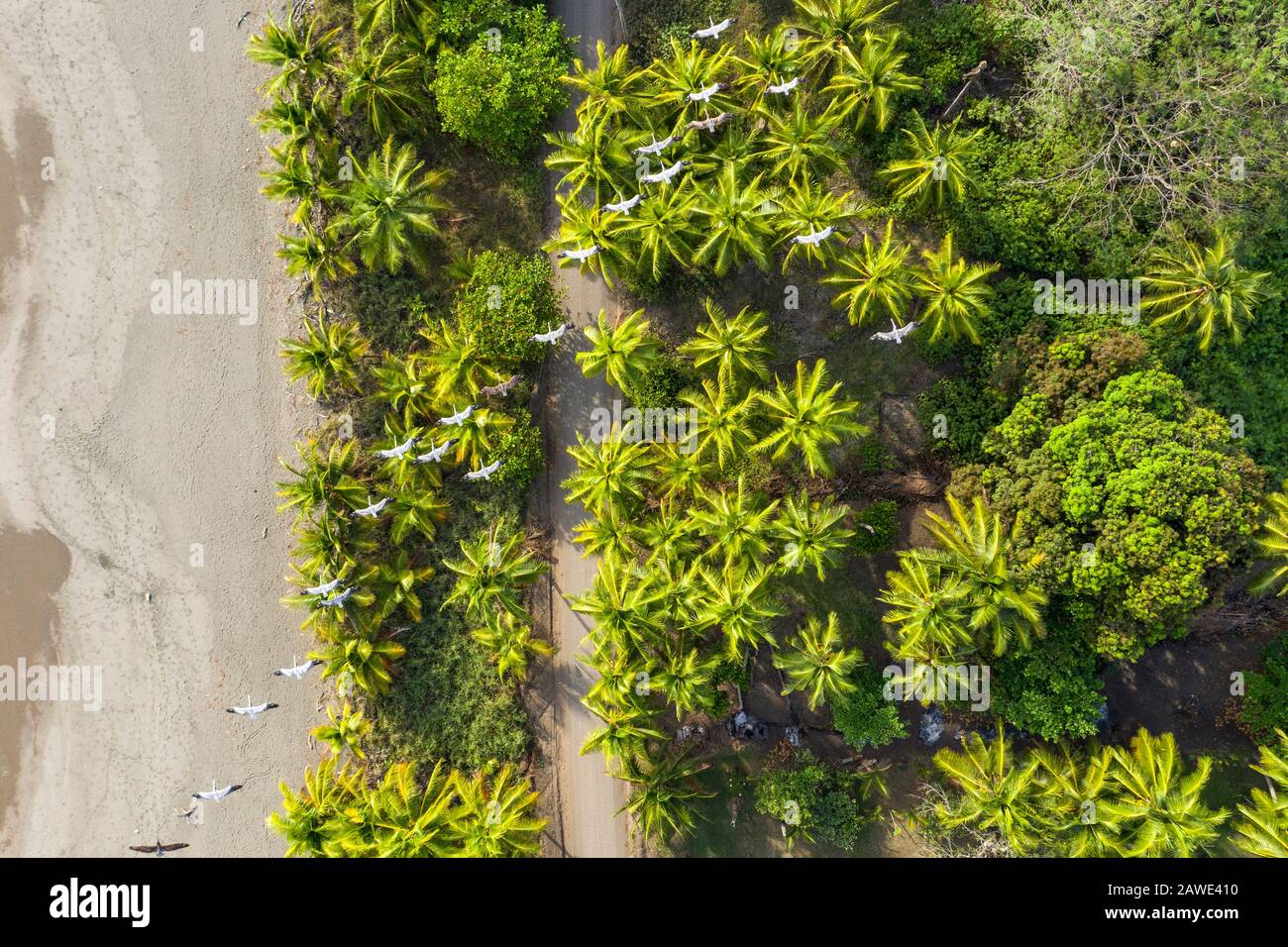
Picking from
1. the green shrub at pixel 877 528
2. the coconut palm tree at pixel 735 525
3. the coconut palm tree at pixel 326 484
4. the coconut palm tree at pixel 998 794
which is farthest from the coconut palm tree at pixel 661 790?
the coconut palm tree at pixel 326 484

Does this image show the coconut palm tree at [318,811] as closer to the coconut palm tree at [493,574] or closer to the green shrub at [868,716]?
the coconut palm tree at [493,574]

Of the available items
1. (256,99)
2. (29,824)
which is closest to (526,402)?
(256,99)

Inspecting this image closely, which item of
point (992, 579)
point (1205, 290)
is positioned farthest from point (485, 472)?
point (1205, 290)

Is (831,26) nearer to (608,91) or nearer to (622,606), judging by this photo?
(608,91)

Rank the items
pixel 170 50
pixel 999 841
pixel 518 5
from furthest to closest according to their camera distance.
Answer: pixel 170 50
pixel 518 5
pixel 999 841

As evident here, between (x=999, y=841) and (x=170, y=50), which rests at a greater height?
(x=170, y=50)

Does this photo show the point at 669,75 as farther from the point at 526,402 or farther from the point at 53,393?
the point at 53,393
